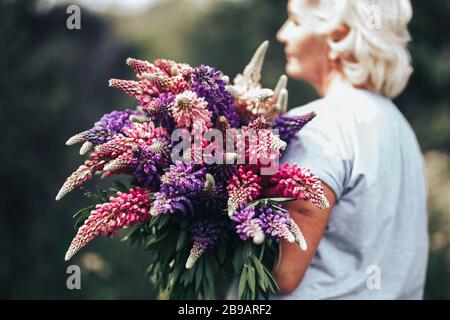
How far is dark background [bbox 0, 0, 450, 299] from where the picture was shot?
172 inches

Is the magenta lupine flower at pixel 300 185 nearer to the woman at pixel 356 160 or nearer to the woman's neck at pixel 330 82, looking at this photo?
the woman at pixel 356 160

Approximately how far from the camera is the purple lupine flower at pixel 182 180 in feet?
4.46

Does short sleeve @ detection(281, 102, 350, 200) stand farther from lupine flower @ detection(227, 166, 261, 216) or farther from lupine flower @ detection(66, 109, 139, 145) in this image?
lupine flower @ detection(66, 109, 139, 145)

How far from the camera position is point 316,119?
69.1 inches

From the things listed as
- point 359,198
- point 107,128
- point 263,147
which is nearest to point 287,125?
point 263,147

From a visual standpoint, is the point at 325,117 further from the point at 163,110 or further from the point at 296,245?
the point at 163,110

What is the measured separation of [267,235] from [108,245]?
3.53 metres

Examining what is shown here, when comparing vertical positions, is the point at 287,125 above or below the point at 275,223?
above

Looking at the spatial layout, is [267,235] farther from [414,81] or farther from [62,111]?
[414,81]

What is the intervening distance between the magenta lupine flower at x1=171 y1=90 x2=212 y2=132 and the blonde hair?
0.69 metres

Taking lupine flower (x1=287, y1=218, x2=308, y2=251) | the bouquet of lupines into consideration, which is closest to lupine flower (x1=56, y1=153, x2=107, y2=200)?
the bouquet of lupines

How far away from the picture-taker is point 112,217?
137 centimetres

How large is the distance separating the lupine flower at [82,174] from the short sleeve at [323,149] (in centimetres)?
59

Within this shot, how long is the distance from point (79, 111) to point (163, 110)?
5.26 m
